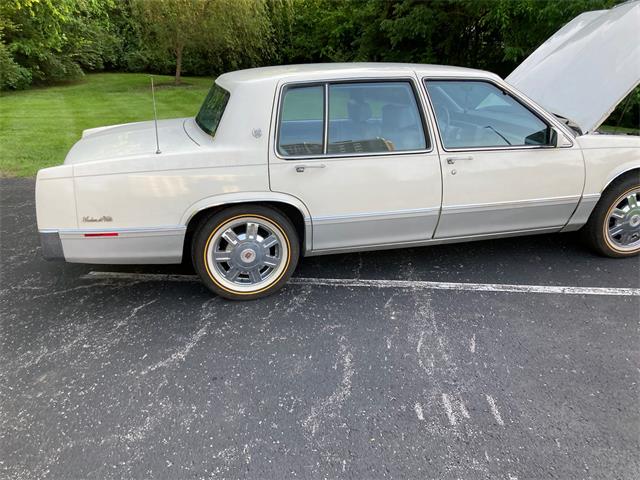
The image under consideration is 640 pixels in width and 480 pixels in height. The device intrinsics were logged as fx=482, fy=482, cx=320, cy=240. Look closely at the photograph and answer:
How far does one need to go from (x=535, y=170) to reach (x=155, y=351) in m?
3.07

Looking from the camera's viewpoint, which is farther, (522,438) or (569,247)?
(569,247)

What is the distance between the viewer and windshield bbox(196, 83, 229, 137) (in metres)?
3.49

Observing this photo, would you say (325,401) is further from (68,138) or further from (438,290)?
(68,138)

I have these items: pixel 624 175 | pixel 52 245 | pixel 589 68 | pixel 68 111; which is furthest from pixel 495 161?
pixel 68 111

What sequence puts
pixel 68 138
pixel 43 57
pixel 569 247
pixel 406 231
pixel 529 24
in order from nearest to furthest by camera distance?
pixel 406 231 → pixel 569 247 → pixel 68 138 → pixel 529 24 → pixel 43 57

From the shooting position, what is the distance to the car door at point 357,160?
3.37m

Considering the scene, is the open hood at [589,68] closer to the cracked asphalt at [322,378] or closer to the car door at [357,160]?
the cracked asphalt at [322,378]

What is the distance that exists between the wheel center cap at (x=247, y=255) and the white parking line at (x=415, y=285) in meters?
0.50

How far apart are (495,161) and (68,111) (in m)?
12.2

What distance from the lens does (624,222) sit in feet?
13.6

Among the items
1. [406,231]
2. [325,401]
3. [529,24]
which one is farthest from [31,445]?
[529,24]

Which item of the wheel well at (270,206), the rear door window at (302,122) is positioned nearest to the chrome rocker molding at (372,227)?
the wheel well at (270,206)

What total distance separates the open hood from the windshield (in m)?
2.95

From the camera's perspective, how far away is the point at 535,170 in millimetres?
3770
